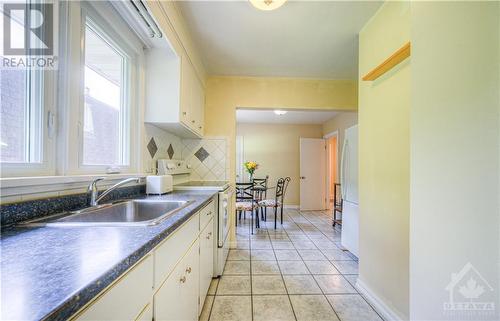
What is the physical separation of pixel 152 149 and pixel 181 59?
91 centimetres

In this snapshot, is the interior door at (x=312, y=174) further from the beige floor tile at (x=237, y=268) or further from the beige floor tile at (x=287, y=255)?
the beige floor tile at (x=237, y=268)

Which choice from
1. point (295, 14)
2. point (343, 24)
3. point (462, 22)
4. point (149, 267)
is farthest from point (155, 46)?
point (462, 22)

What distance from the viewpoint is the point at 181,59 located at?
75.8 inches

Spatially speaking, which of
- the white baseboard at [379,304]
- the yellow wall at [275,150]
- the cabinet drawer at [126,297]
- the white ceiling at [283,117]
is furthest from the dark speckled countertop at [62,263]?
the yellow wall at [275,150]

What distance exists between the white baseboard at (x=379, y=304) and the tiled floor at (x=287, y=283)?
0.04 meters

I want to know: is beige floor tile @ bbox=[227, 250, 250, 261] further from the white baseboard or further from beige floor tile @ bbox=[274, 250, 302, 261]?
the white baseboard

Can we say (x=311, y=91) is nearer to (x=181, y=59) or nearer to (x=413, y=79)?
(x=181, y=59)

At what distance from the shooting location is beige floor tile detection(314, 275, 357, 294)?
76.1 inches

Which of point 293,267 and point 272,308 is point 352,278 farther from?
point 272,308

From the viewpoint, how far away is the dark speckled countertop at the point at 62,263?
37 cm

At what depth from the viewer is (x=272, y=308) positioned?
1680mm

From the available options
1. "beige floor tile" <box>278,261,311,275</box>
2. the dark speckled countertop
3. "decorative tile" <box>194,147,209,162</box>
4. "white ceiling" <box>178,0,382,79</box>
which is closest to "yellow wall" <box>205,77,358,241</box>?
"white ceiling" <box>178,0,382,79</box>

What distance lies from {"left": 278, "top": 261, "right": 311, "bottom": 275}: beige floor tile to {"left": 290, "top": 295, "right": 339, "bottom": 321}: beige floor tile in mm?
415

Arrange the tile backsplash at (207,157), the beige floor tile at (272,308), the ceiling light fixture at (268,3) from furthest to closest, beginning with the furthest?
the tile backsplash at (207,157) < the beige floor tile at (272,308) < the ceiling light fixture at (268,3)
